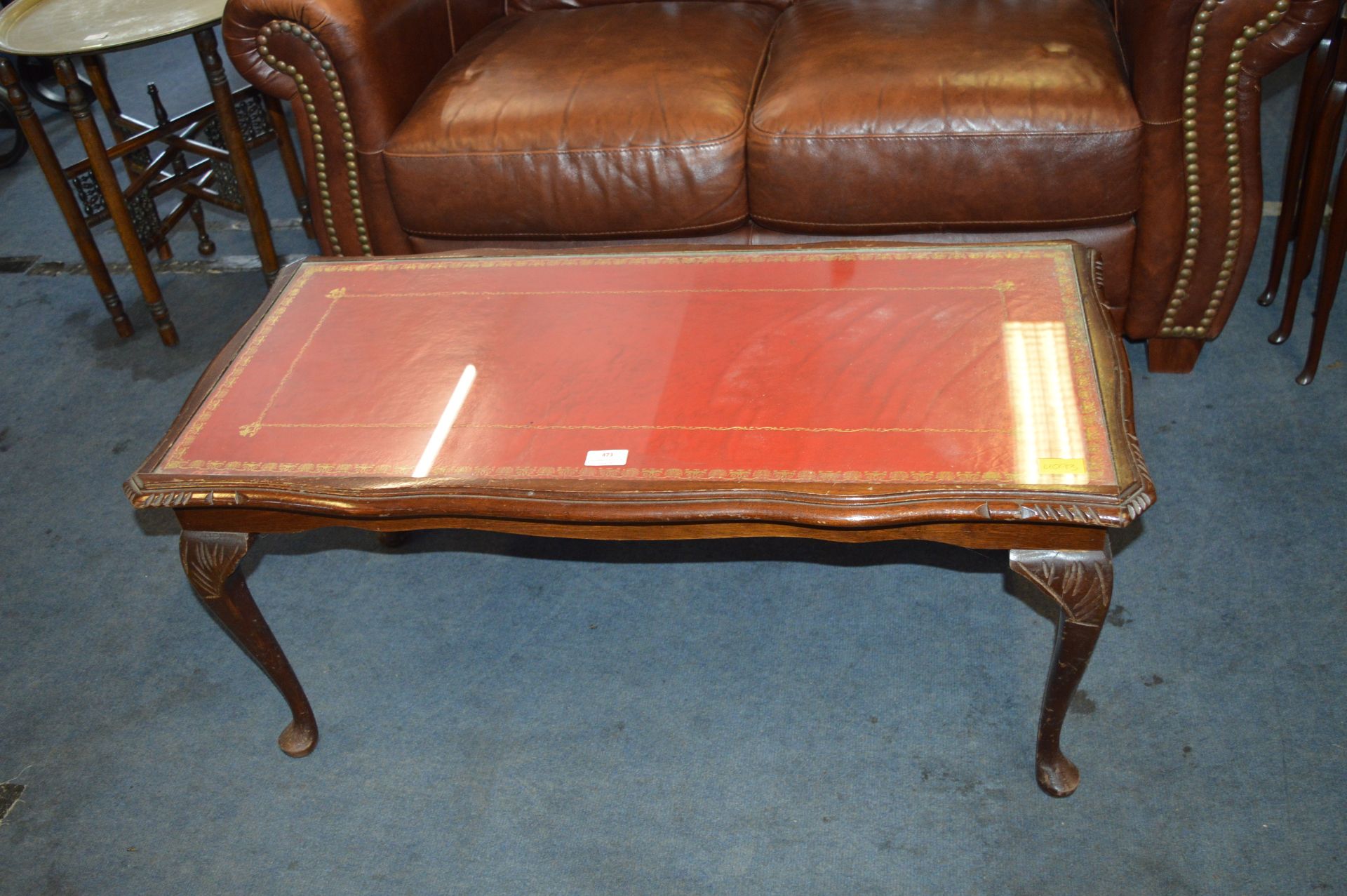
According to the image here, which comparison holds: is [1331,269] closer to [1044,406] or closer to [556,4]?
[1044,406]

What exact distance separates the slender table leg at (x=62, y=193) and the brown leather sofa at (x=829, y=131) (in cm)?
43

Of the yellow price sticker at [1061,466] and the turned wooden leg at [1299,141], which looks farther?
the turned wooden leg at [1299,141]

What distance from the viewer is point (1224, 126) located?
164 cm

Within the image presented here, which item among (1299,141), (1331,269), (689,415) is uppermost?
(689,415)

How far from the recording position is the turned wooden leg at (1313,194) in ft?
5.55

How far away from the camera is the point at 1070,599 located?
1110 mm

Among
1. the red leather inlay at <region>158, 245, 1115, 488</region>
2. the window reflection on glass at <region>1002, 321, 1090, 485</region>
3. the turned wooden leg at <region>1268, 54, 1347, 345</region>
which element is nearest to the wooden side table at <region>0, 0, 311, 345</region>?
the red leather inlay at <region>158, 245, 1115, 488</region>

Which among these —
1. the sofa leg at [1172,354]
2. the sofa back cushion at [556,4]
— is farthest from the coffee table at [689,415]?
the sofa back cushion at [556,4]

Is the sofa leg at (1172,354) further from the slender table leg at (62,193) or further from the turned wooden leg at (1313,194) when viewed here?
the slender table leg at (62,193)

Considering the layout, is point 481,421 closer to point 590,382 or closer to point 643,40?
point 590,382

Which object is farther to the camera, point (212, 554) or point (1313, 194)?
point (1313, 194)

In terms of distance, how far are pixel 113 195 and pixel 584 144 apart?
2.98ft

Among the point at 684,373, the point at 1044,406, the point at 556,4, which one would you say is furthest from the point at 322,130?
the point at 1044,406

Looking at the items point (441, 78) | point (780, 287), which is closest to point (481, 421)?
point (780, 287)
